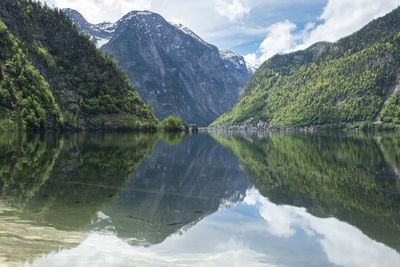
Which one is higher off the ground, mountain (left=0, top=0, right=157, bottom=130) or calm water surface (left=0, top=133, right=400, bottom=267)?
mountain (left=0, top=0, right=157, bottom=130)

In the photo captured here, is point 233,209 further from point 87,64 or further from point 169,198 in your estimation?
point 87,64

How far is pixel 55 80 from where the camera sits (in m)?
155

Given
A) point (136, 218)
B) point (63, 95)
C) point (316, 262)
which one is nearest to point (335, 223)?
point (316, 262)

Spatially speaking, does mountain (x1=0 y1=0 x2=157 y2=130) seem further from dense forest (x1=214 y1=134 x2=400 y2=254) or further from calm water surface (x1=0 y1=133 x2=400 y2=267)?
dense forest (x1=214 y1=134 x2=400 y2=254)

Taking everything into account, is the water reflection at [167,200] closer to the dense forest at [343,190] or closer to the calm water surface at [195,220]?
the calm water surface at [195,220]

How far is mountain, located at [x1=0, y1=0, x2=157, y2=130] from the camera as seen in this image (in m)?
108

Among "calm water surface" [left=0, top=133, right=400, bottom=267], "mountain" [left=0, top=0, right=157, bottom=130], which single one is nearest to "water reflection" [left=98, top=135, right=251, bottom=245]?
"calm water surface" [left=0, top=133, right=400, bottom=267]

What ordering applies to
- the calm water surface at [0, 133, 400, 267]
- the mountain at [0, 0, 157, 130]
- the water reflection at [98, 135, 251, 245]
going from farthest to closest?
the mountain at [0, 0, 157, 130], the water reflection at [98, 135, 251, 245], the calm water surface at [0, 133, 400, 267]

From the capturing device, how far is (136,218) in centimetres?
1414

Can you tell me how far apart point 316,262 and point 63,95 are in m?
156

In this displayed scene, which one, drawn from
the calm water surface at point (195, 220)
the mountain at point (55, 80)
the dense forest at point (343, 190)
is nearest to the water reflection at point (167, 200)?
the calm water surface at point (195, 220)

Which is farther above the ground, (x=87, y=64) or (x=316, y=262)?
(x=87, y=64)

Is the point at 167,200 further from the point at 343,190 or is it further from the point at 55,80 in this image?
the point at 55,80

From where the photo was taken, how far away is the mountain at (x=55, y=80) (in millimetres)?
107562
